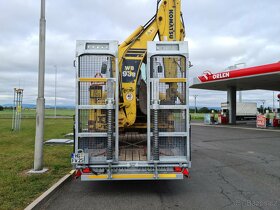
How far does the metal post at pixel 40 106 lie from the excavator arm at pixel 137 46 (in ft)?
7.01

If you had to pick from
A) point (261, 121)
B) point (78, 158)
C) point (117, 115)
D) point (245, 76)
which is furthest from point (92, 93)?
point (261, 121)

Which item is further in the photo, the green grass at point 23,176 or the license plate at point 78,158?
the license plate at point 78,158

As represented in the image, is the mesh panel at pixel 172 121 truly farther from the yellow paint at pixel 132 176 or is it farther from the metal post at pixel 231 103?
the metal post at pixel 231 103

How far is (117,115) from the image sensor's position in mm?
6316

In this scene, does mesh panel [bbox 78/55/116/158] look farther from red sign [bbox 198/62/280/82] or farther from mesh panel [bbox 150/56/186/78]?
red sign [bbox 198/62/280/82]

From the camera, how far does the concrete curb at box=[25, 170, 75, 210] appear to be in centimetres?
545

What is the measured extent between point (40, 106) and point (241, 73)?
21.0 metres

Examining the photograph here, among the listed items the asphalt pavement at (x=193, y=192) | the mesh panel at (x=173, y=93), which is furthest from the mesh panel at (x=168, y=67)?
the asphalt pavement at (x=193, y=192)

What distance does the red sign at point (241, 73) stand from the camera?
23.0 m

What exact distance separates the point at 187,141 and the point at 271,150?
A: 8479 mm

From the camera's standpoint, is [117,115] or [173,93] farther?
[173,93]

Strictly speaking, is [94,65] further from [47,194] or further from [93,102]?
[47,194]

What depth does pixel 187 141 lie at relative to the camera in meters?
6.37

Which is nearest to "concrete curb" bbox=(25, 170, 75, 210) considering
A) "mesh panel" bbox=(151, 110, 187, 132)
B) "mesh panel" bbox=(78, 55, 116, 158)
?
"mesh panel" bbox=(78, 55, 116, 158)
